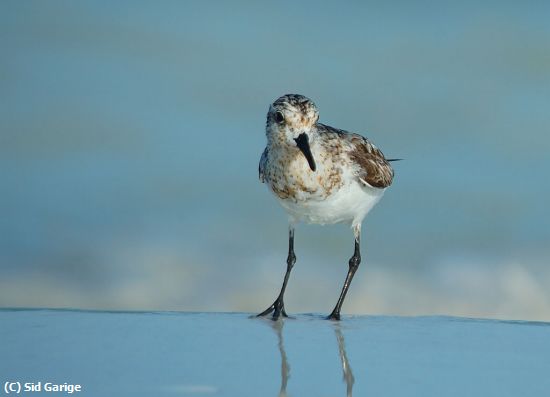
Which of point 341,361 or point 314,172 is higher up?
point 314,172

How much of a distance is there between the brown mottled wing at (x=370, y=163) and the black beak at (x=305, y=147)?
1.08 m

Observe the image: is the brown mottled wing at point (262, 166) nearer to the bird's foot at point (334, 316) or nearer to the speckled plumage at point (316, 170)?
the speckled plumage at point (316, 170)

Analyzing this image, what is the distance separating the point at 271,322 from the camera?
415 inches

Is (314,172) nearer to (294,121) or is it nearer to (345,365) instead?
(294,121)

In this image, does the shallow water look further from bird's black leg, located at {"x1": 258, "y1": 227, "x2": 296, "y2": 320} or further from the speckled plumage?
the speckled plumage

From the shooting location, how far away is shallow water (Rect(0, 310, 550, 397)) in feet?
22.9

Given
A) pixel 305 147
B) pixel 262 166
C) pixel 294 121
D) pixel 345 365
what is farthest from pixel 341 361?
pixel 262 166

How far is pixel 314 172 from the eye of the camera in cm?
1105

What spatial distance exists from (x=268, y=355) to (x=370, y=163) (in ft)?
14.1

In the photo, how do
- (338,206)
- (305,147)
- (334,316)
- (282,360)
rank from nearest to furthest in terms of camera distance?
(282,360) < (305,147) < (334,316) < (338,206)

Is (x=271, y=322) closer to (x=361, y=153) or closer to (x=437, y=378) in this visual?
(x=361, y=153)

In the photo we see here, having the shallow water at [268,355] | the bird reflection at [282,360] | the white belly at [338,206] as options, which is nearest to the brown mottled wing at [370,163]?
the white belly at [338,206]

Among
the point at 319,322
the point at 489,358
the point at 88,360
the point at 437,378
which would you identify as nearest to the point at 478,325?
the point at 319,322

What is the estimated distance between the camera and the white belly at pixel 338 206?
1129 centimetres
